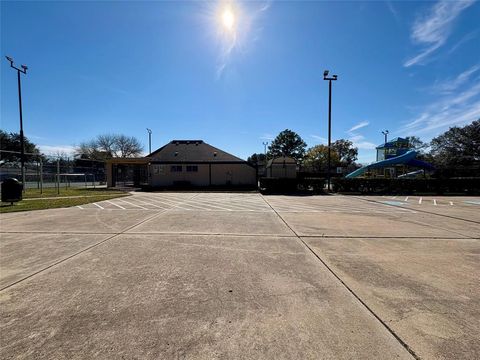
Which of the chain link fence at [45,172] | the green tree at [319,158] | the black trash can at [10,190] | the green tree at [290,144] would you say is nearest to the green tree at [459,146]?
the green tree at [319,158]

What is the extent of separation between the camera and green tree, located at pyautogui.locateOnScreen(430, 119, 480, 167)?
45.3 meters

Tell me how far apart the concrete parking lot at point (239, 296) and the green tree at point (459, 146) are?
5147 centimetres

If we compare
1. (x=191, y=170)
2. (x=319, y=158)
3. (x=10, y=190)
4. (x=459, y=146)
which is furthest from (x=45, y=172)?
(x=459, y=146)

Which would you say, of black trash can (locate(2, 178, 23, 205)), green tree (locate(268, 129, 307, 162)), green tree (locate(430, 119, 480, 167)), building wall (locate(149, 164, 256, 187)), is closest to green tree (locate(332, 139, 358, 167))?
green tree (locate(268, 129, 307, 162))

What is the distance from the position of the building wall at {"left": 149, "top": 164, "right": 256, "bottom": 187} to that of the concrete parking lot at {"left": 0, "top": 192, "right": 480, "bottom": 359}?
22.7 meters

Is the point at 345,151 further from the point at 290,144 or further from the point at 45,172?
the point at 45,172

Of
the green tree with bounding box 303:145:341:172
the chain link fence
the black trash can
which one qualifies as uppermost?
the green tree with bounding box 303:145:341:172

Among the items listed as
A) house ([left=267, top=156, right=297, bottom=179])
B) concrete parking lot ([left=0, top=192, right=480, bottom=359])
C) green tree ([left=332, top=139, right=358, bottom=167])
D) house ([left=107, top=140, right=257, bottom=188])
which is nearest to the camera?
concrete parking lot ([left=0, top=192, right=480, bottom=359])

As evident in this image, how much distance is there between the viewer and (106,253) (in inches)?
209

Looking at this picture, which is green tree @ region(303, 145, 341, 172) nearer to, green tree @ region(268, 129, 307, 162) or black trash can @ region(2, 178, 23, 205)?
green tree @ region(268, 129, 307, 162)

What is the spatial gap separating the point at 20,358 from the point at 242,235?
16.6 feet

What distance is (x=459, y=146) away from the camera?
47875 mm

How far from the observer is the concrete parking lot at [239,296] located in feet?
7.93

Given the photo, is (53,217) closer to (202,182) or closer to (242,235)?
(242,235)
